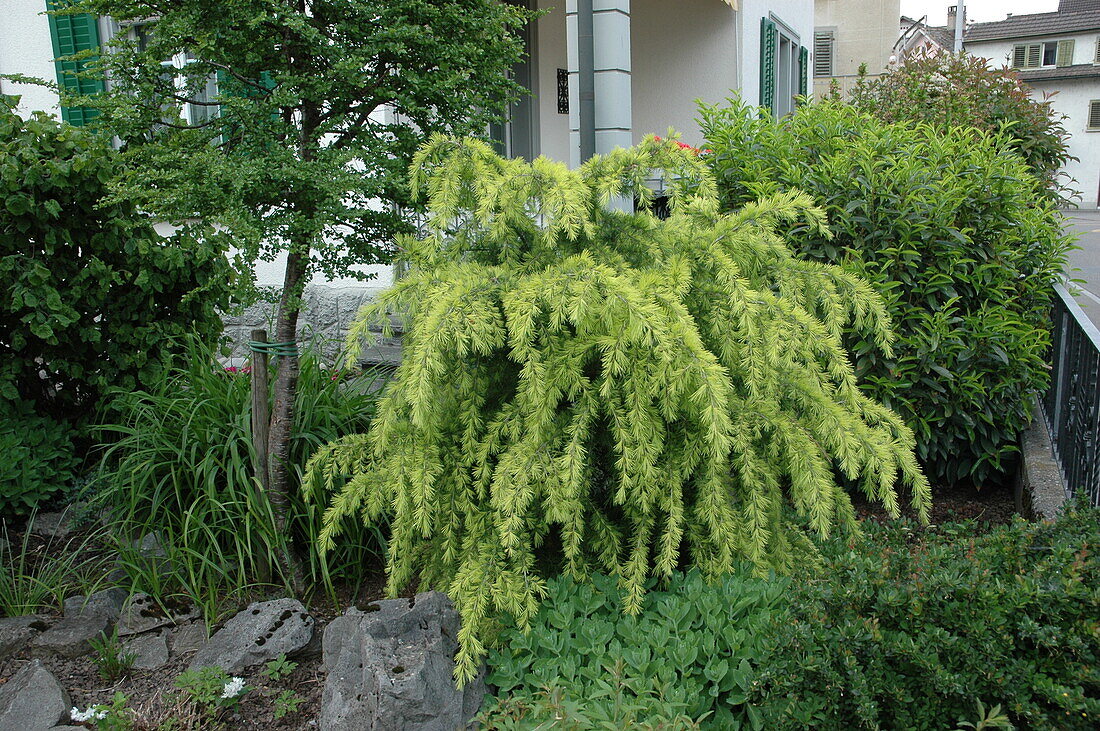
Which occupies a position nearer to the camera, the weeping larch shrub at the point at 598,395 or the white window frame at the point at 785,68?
the weeping larch shrub at the point at 598,395

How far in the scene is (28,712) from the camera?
9.19 feet

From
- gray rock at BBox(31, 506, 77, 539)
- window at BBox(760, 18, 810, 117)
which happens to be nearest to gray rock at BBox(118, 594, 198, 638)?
gray rock at BBox(31, 506, 77, 539)

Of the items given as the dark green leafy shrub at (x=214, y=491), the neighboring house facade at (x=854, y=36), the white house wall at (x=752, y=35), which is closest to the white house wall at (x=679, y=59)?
the white house wall at (x=752, y=35)

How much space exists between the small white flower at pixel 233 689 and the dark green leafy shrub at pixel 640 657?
91 centimetres

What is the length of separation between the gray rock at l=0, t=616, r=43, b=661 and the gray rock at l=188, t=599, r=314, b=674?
0.73 metres

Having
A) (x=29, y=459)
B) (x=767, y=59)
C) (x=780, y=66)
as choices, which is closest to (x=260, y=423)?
(x=29, y=459)

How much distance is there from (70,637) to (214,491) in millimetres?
730

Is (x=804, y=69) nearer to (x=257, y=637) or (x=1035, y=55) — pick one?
(x=257, y=637)

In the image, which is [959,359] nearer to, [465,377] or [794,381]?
[794,381]

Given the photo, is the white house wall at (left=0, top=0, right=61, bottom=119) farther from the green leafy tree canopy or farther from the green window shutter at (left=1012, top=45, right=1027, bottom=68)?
the green window shutter at (left=1012, top=45, right=1027, bottom=68)

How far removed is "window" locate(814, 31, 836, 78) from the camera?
88.7ft

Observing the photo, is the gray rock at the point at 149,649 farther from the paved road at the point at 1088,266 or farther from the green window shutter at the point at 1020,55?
the green window shutter at the point at 1020,55

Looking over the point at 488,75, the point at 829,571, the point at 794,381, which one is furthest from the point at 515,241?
the point at 829,571

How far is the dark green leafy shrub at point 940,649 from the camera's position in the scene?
6.80ft
